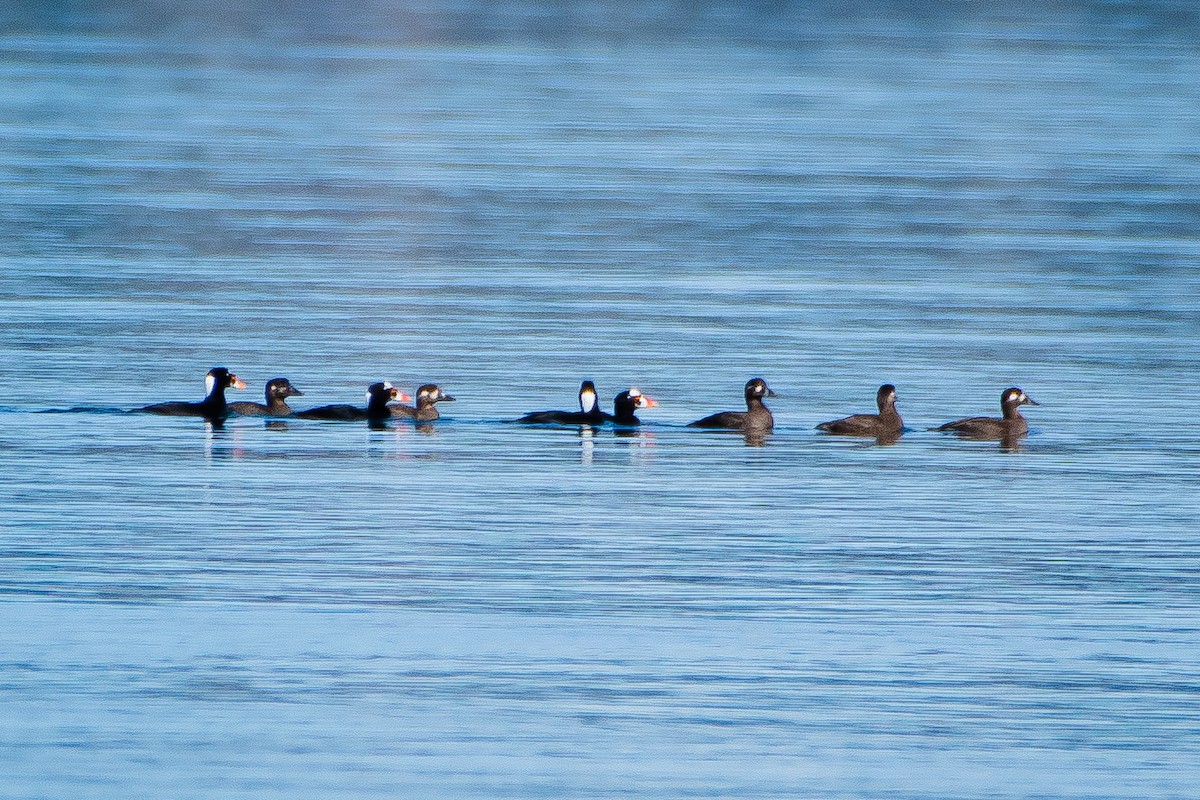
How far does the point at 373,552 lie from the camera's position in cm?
1537

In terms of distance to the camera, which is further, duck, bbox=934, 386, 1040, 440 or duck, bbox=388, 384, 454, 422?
duck, bbox=388, 384, 454, 422

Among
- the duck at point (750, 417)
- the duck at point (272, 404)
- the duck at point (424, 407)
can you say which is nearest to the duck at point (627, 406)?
the duck at point (750, 417)

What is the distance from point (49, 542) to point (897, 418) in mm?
8198

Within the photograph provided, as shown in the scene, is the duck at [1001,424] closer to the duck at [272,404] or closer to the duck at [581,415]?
the duck at [581,415]

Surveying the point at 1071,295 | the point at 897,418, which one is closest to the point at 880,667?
the point at 897,418

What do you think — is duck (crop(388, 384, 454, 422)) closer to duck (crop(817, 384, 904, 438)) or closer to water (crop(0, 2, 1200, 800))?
water (crop(0, 2, 1200, 800))

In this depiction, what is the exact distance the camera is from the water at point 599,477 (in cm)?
1139

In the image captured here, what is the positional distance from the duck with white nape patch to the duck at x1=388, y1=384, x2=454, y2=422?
8 cm

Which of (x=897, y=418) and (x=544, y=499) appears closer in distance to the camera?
(x=544, y=499)

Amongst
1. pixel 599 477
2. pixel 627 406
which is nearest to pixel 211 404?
pixel 627 406

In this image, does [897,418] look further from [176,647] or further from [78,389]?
[176,647]

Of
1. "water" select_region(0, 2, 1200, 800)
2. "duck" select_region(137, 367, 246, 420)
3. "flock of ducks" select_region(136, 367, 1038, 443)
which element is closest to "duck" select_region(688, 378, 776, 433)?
"flock of ducks" select_region(136, 367, 1038, 443)

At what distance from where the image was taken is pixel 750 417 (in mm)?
21391

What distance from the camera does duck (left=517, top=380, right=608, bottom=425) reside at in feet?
69.5
